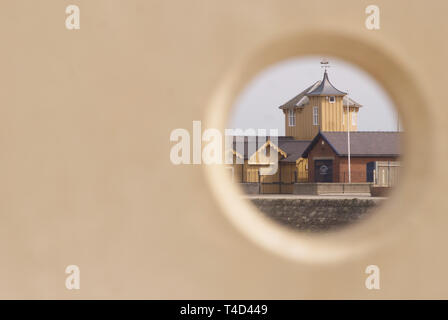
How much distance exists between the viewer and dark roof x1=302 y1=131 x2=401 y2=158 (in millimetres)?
25766

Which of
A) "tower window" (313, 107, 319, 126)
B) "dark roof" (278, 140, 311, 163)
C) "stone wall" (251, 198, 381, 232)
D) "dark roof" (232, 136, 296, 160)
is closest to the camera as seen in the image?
"stone wall" (251, 198, 381, 232)

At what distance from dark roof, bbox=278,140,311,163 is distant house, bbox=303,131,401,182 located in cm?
117

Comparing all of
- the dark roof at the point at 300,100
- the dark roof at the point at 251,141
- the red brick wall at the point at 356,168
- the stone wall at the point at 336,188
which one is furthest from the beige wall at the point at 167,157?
the dark roof at the point at 300,100

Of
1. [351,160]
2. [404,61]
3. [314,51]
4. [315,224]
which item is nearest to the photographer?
[404,61]

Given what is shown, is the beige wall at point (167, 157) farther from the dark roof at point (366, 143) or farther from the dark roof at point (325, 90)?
the dark roof at point (325, 90)

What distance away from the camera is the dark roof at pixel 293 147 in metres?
28.6

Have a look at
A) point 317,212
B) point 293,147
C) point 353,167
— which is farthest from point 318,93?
point 317,212

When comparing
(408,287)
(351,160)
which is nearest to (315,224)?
(351,160)

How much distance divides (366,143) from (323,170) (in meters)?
2.39

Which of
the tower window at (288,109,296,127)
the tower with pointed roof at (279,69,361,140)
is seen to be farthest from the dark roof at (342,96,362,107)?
the tower window at (288,109,296,127)

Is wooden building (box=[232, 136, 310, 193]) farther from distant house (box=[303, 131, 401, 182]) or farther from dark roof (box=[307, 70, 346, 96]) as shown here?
dark roof (box=[307, 70, 346, 96])
